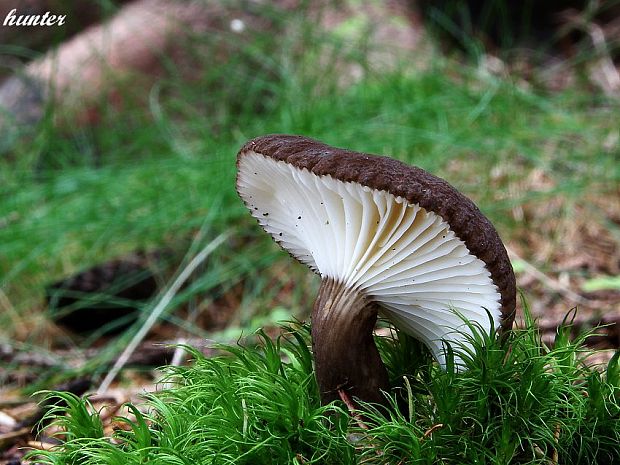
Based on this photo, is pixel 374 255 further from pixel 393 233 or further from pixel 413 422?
pixel 413 422

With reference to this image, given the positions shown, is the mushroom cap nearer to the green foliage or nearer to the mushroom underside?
the mushroom underside

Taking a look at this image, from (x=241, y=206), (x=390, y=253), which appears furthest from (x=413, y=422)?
(x=241, y=206)

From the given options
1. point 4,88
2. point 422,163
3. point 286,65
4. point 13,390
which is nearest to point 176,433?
point 13,390

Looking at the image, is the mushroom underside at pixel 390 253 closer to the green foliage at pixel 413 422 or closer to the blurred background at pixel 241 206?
the green foliage at pixel 413 422

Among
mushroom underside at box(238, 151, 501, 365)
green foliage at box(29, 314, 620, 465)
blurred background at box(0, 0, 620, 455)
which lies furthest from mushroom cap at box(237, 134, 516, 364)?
blurred background at box(0, 0, 620, 455)

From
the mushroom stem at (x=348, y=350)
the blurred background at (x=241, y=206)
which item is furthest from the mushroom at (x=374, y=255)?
the blurred background at (x=241, y=206)

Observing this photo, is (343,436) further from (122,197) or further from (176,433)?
(122,197)
